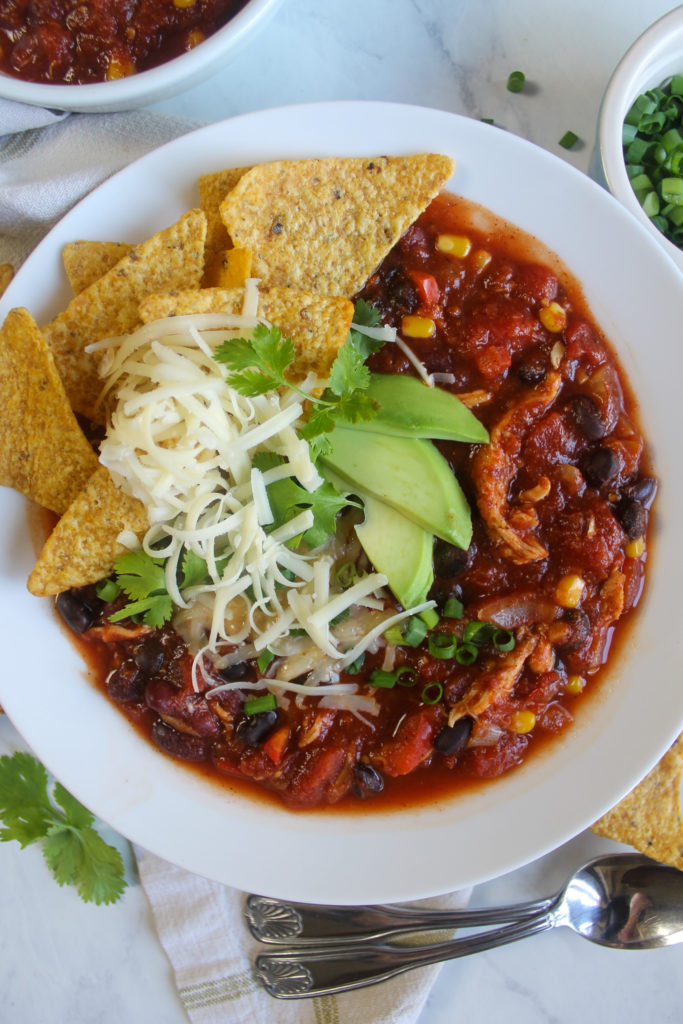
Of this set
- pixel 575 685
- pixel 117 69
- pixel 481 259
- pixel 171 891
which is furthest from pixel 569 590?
pixel 117 69

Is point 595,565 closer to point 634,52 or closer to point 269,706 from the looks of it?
point 269,706

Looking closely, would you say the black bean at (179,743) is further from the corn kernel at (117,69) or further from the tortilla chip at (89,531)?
the corn kernel at (117,69)

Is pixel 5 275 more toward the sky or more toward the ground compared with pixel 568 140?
more toward the ground

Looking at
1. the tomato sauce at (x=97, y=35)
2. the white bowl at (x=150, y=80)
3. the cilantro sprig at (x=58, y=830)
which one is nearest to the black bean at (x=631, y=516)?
the white bowl at (x=150, y=80)

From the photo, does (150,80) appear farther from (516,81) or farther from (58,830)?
(58,830)

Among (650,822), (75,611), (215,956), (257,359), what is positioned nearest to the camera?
(257,359)

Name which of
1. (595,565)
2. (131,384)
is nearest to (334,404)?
(131,384)
